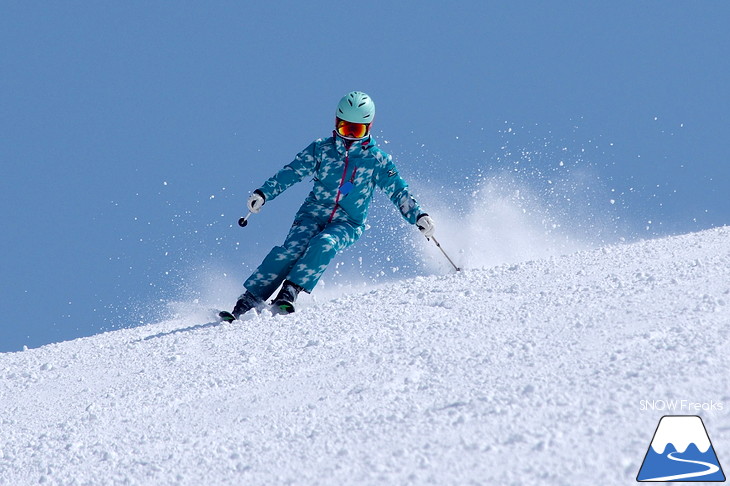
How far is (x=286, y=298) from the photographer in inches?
235

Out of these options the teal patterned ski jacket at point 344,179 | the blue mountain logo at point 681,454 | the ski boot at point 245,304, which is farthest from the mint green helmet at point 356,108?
the blue mountain logo at point 681,454

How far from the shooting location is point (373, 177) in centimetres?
668

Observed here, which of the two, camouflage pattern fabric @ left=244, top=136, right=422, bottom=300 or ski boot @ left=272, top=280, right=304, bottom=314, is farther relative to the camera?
camouflage pattern fabric @ left=244, top=136, right=422, bottom=300

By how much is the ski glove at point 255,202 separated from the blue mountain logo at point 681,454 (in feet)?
14.1

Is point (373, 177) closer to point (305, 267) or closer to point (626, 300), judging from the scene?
point (305, 267)

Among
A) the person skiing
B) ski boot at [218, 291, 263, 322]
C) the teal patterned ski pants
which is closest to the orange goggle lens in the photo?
the person skiing

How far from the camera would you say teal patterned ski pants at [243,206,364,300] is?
19.9ft

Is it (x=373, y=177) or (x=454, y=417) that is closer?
(x=454, y=417)

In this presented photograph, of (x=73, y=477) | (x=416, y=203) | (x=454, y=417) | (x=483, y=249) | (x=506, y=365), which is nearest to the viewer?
(x=454, y=417)

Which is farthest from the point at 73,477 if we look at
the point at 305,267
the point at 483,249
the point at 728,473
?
the point at 483,249

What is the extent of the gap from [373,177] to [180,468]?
3.88 metres

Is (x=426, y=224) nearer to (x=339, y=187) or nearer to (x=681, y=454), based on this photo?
(x=339, y=187)

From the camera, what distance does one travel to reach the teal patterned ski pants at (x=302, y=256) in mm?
6051

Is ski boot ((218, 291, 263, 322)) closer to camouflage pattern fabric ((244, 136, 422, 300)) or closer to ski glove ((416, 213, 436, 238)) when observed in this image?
camouflage pattern fabric ((244, 136, 422, 300))
